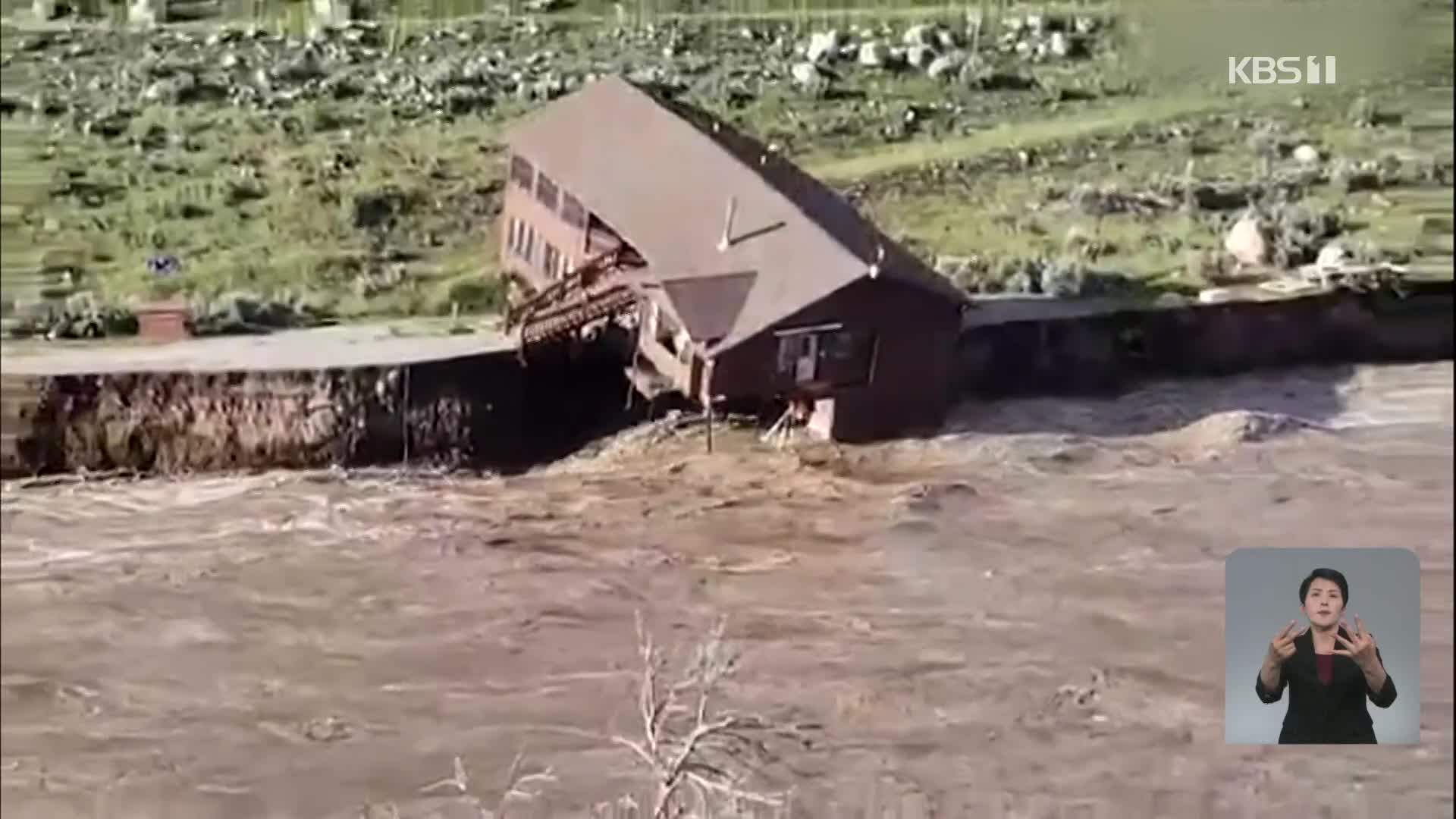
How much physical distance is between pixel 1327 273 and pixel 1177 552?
51cm

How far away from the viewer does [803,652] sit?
2418 millimetres

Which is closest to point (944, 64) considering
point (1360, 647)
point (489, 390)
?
point (489, 390)

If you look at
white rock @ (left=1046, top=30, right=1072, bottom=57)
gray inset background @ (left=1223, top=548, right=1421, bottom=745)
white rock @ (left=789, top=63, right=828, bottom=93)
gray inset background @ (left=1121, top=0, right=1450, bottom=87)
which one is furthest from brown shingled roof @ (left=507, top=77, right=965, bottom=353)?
gray inset background @ (left=1223, top=548, right=1421, bottom=745)

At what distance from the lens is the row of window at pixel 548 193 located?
7.97 ft

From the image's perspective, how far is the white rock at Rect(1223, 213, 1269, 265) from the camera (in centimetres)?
253

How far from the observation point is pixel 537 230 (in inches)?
96.5

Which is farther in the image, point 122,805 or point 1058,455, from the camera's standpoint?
point 1058,455

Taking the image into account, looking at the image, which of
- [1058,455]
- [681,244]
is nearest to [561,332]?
[681,244]

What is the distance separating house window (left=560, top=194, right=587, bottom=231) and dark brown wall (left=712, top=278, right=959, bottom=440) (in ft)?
0.95

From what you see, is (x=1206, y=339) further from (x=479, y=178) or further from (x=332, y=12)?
(x=332, y=12)

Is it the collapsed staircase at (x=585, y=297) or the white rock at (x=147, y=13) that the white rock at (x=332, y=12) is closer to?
the white rock at (x=147, y=13)

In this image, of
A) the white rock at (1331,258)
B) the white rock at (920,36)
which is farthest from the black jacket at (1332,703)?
the white rock at (920,36)

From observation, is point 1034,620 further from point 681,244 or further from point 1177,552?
point 681,244

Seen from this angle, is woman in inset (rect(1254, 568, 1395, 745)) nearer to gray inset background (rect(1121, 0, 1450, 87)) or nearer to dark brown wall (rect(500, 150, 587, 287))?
gray inset background (rect(1121, 0, 1450, 87))
